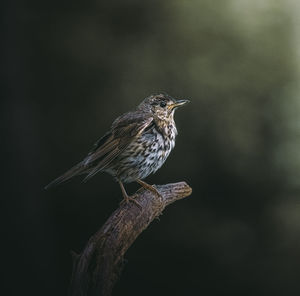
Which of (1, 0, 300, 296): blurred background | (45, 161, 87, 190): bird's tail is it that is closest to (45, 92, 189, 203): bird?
(45, 161, 87, 190): bird's tail

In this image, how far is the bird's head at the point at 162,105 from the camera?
2129mm

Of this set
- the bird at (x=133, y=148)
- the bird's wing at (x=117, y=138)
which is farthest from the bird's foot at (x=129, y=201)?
the bird's wing at (x=117, y=138)

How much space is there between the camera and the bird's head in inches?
83.8

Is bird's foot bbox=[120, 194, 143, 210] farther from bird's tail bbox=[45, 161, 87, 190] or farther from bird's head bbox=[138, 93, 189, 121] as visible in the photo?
bird's head bbox=[138, 93, 189, 121]

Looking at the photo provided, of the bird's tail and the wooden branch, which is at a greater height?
the bird's tail

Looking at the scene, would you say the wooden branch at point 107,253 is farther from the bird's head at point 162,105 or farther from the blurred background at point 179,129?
the blurred background at point 179,129

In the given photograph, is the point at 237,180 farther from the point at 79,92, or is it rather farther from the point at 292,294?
the point at 79,92

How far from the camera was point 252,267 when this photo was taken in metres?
2.62

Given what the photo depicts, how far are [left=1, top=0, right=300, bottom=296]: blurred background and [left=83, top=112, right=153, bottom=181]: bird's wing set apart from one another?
486mm

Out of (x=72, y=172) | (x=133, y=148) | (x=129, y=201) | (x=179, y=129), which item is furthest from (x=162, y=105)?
(x=179, y=129)

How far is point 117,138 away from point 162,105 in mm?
283

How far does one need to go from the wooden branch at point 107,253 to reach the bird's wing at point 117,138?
8.2 inches

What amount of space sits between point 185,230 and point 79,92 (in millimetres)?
999

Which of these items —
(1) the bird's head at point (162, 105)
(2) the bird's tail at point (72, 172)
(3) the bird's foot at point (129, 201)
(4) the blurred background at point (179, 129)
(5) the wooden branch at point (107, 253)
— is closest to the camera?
(5) the wooden branch at point (107, 253)
